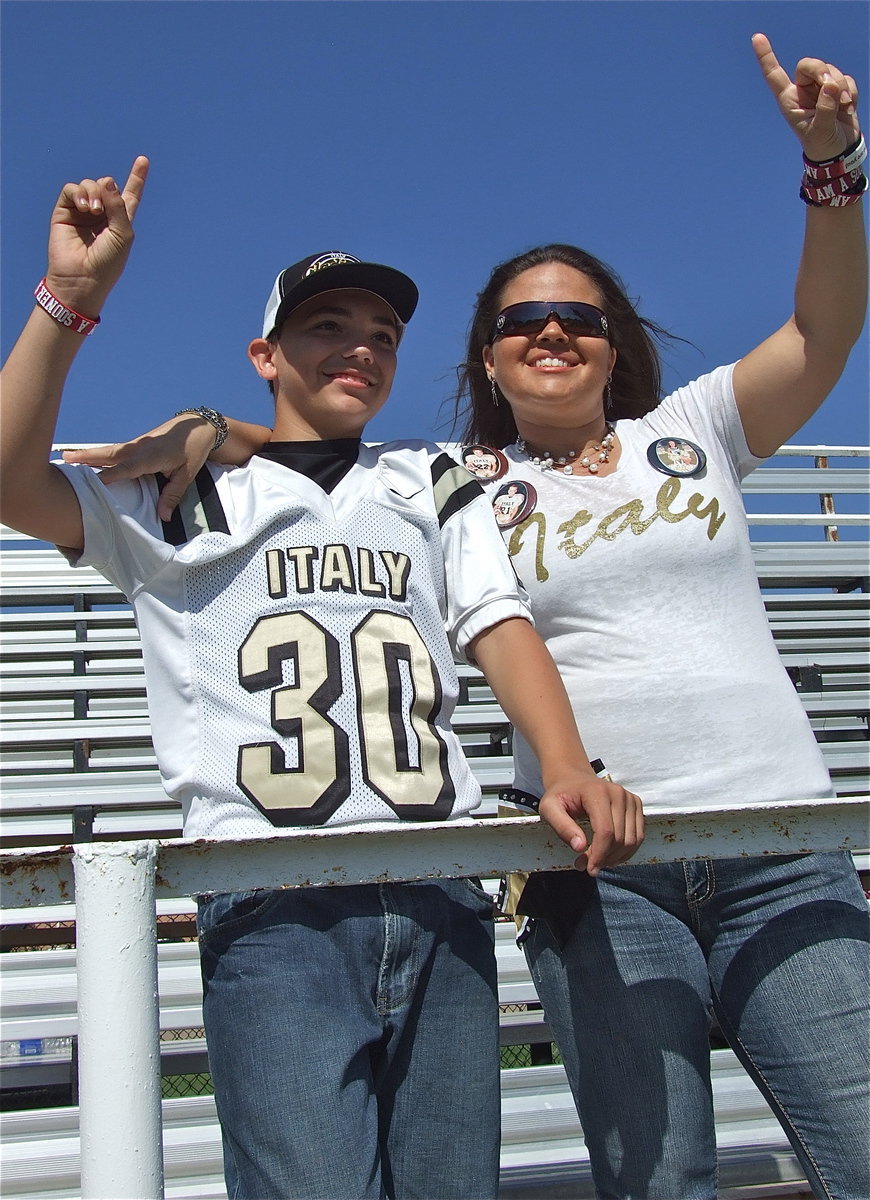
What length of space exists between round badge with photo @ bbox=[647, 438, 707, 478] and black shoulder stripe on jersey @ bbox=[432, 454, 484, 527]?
256mm

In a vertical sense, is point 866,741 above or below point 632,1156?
above

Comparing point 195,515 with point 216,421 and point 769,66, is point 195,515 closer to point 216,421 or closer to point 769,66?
point 216,421

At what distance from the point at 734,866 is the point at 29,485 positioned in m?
0.83

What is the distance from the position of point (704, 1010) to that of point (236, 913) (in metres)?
0.51

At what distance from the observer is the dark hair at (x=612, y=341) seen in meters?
1.67

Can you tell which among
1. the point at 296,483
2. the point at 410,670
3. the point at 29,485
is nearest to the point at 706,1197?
the point at 410,670

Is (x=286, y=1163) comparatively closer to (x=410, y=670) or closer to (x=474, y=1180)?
(x=474, y=1180)

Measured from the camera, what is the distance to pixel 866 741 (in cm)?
429

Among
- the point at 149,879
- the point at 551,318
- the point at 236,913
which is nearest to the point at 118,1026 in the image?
the point at 149,879

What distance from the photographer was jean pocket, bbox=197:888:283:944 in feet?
3.23

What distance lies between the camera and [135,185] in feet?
3.71

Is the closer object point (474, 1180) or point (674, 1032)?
point (474, 1180)

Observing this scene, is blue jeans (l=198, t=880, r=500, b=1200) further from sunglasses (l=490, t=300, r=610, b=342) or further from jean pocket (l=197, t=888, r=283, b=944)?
sunglasses (l=490, t=300, r=610, b=342)

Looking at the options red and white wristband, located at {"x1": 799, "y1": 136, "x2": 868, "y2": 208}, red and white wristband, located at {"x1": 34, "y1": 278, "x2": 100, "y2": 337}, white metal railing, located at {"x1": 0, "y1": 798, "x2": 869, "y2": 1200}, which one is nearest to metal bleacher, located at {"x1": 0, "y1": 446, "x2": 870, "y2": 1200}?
white metal railing, located at {"x1": 0, "y1": 798, "x2": 869, "y2": 1200}
